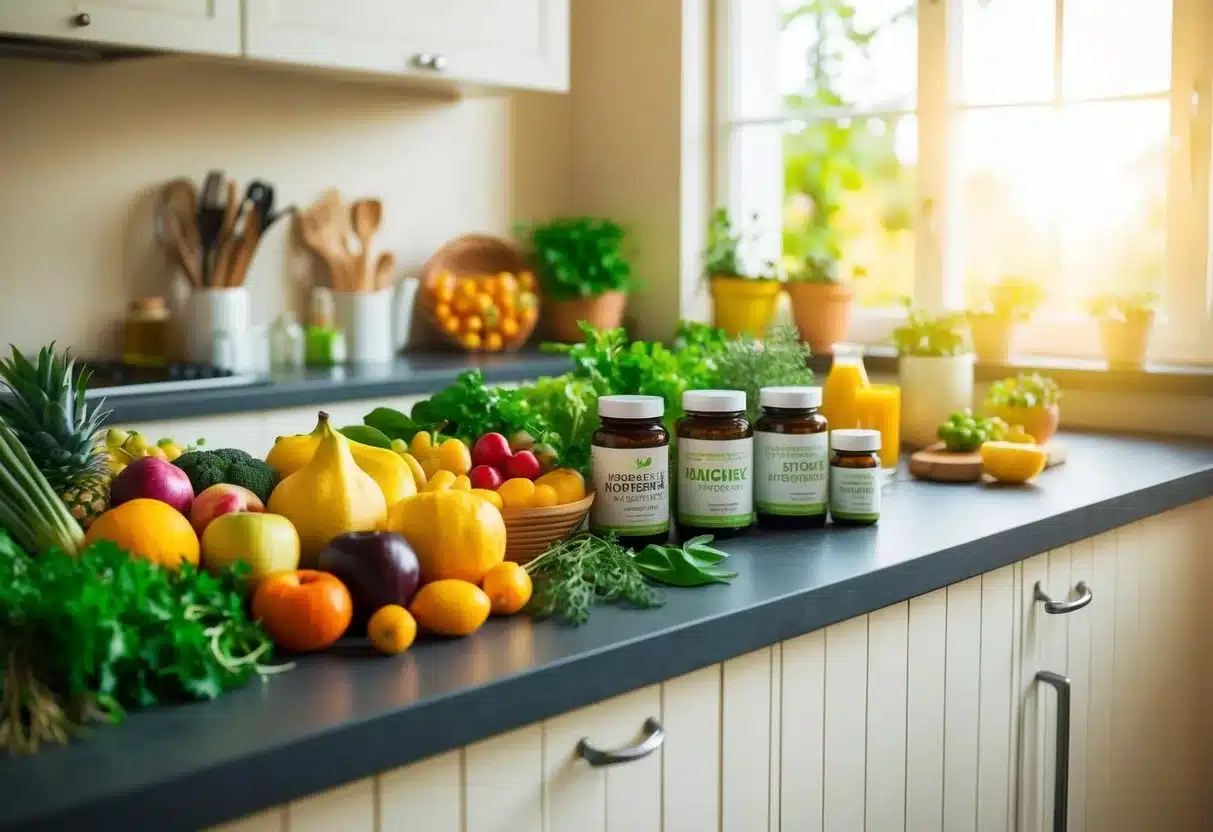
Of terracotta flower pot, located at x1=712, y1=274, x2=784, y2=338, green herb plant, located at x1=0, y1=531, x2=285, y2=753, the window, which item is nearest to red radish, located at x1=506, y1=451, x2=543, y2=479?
green herb plant, located at x1=0, y1=531, x2=285, y2=753

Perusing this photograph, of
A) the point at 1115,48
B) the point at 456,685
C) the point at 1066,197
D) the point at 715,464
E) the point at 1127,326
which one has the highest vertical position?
the point at 1115,48

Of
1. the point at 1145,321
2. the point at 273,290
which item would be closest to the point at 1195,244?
the point at 1145,321

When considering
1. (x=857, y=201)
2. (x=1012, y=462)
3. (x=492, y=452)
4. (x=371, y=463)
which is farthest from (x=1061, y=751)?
(x=857, y=201)

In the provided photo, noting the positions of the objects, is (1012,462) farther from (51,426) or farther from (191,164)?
(191,164)

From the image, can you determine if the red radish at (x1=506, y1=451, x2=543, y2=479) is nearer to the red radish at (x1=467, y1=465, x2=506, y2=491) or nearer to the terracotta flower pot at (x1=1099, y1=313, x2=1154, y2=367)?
the red radish at (x1=467, y1=465, x2=506, y2=491)

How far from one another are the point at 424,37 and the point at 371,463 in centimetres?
214

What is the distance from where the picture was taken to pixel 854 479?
1712 millimetres

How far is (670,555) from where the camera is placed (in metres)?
1.44

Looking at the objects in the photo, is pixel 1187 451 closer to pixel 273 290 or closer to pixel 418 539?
pixel 418 539

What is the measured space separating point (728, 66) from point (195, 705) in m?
3.21

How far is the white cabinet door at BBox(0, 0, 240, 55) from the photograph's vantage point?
8.64 feet

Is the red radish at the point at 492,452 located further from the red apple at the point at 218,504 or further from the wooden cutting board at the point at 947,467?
the wooden cutting board at the point at 947,467

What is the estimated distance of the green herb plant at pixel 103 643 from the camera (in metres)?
0.96

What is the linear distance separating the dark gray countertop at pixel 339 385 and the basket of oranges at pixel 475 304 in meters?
0.06
